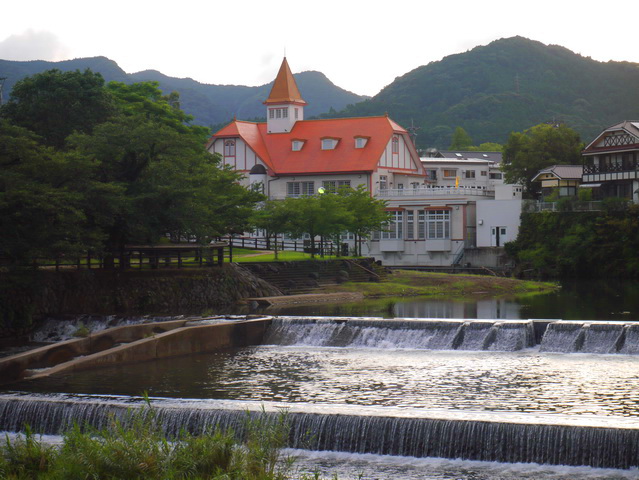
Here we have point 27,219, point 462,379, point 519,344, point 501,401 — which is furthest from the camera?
point 27,219

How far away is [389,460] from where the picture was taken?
15406 mm

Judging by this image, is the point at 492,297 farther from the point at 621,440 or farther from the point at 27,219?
the point at 621,440

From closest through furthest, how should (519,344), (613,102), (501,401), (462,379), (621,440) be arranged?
(621,440) < (501,401) < (462,379) < (519,344) < (613,102)

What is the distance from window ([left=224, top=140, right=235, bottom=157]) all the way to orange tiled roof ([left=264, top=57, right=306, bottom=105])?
4639 millimetres

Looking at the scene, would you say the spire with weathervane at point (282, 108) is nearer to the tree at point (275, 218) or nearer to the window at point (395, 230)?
the window at point (395, 230)

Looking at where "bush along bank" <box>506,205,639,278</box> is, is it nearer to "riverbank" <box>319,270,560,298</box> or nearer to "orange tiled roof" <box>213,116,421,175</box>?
"riverbank" <box>319,270,560,298</box>

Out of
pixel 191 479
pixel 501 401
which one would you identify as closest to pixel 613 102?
pixel 501 401

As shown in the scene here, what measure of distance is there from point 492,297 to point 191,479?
33.4 metres

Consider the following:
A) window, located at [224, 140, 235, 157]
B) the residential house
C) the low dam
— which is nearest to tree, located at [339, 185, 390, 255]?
the residential house

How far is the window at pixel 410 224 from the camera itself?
6469cm

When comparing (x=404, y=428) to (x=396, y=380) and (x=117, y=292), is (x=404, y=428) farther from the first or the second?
(x=117, y=292)

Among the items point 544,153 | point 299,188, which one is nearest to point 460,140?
point 544,153

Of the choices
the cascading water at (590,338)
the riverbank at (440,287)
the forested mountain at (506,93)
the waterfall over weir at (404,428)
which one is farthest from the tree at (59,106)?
the forested mountain at (506,93)

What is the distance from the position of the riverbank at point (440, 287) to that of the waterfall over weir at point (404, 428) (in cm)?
2557
